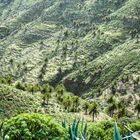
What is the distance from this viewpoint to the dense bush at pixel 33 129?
3616 cm

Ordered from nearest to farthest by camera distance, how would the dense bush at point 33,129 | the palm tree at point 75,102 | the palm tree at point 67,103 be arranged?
the dense bush at point 33,129
the palm tree at point 67,103
the palm tree at point 75,102

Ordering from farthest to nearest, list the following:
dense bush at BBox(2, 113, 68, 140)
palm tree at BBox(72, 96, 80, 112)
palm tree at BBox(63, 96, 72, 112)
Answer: palm tree at BBox(72, 96, 80, 112)
palm tree at BBox(63, 96, 72, 112)
dense bush at BBox(2, 113, 68, 140)

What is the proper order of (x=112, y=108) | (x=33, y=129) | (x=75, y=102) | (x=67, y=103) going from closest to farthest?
(x=33, y=129), (x=67, y=103), (x=112, y=108), (x=75, y=102)

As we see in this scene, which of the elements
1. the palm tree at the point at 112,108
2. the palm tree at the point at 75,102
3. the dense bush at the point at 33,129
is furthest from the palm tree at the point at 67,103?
the dense bush at the point at 33,129

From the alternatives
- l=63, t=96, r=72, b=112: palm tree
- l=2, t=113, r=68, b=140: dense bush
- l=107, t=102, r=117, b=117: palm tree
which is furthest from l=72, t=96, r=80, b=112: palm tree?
l=2, t=113, r=68, b=140: dense bush

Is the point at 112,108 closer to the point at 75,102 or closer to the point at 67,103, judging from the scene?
the point at 75,102

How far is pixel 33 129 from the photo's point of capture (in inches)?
1497

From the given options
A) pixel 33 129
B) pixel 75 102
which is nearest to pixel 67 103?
pixel 75 102

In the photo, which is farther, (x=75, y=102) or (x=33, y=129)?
(x=75, y=102)

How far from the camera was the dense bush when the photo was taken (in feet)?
119

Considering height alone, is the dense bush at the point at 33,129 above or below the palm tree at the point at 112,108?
below

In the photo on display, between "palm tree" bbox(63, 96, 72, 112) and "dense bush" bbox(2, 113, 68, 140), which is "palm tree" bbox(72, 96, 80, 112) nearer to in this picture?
"palm tree" bbox(63, 96, 72, 112)

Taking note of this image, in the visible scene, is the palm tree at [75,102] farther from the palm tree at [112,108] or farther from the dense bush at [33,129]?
the dense bush at [33,129]

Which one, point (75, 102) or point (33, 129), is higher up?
point (75, 102)
